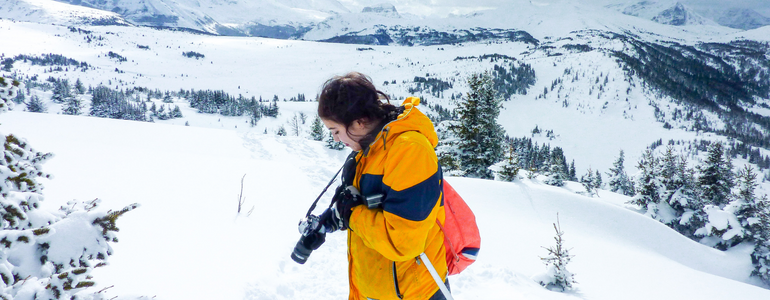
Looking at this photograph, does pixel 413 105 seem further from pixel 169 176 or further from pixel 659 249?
pixel 659 249

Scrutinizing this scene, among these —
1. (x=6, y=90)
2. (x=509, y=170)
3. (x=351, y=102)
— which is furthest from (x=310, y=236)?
(x=509, y=170)

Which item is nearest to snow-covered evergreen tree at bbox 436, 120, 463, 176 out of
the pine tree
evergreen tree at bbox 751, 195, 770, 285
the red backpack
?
the pine tree

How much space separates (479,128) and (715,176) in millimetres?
18612

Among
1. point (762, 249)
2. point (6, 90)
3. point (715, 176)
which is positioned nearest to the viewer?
point (6, 90)

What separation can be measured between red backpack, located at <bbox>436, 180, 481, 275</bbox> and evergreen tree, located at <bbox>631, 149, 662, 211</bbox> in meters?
22.6

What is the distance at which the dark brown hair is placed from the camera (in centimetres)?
168

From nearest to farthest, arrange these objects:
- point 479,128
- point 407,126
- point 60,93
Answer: point 407,126 → point 479,128 → point 60,93

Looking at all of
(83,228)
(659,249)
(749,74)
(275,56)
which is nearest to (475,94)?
(659,249)

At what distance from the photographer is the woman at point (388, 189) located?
1.61 m

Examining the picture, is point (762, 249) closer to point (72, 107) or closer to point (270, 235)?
point (270, 235)

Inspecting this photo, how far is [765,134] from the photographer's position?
11106 cm

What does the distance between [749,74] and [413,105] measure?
26288 centimetres

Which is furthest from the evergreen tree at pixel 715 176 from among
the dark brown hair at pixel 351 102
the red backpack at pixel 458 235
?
the dark brown hair at pixel 351 102

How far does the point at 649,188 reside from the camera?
19422mm
